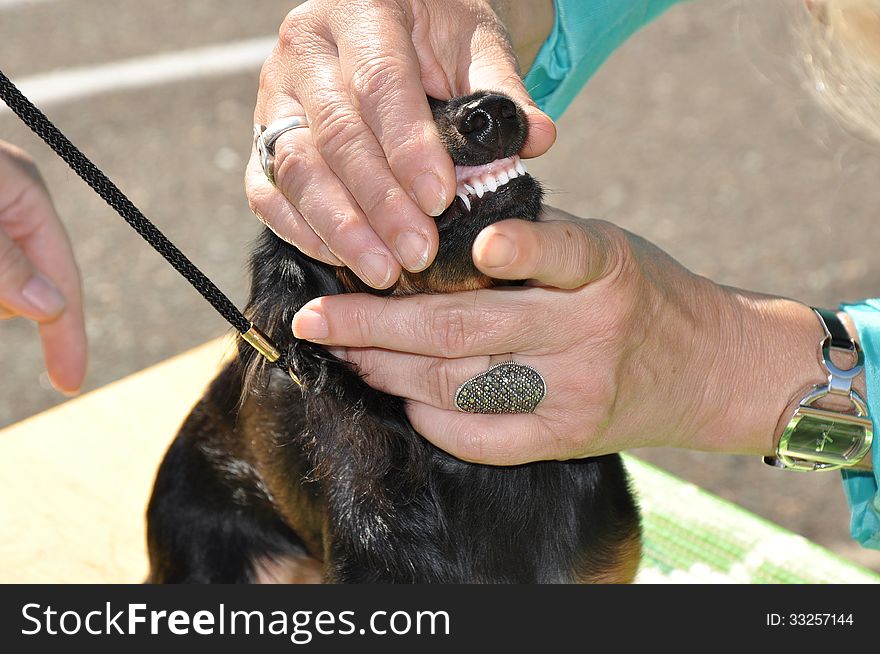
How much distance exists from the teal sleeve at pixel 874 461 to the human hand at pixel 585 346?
95 millimetres

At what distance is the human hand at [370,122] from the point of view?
4.99 ft

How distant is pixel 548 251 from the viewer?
4.99ft

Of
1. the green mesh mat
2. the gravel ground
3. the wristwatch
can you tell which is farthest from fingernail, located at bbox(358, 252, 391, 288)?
the gravel ground

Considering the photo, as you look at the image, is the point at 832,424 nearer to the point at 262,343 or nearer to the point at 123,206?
the point at 262,343

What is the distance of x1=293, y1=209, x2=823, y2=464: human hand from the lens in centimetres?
163

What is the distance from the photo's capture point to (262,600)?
193 cm

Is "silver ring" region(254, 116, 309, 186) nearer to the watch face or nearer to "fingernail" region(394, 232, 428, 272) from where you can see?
"fingernail" region(394, 232, 428, 272)

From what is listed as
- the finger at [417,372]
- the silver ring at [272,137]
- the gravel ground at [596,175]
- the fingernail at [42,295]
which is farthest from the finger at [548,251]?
the gravel ground at [596,175]

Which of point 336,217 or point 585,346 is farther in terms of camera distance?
point 585,346

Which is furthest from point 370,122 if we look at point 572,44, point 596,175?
point 596,175

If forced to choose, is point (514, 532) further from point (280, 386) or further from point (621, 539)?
point (280, 386)

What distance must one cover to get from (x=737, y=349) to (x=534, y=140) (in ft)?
1.97

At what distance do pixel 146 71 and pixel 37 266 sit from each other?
15.7 feet

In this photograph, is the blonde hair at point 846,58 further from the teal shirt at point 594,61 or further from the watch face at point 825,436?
the watch face at point 825,436
